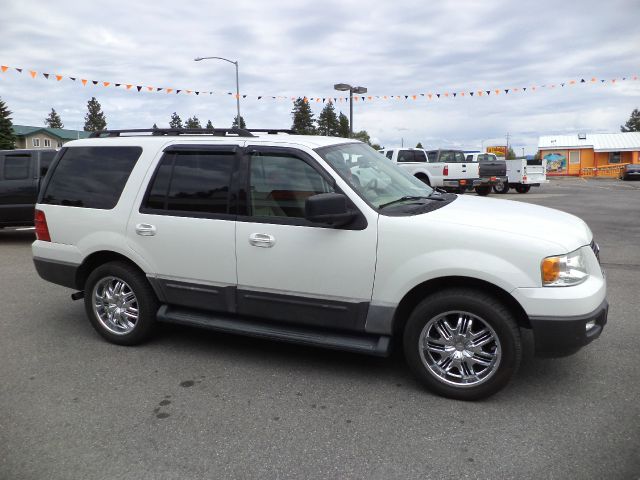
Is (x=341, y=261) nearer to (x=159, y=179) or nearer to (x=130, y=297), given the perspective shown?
(x=159, y=179)

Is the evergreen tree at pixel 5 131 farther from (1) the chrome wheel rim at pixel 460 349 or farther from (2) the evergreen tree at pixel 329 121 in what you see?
(1) the chrome wheel rim at pixel 460 349

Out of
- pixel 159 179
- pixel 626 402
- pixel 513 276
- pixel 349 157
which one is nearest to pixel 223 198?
pixel 159 179

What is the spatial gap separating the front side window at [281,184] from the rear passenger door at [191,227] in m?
0.21

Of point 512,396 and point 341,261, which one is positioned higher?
point 341,261

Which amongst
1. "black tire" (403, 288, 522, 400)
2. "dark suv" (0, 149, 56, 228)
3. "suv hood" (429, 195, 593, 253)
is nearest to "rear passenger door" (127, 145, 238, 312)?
"black tire" (403, 288, 522, 400)

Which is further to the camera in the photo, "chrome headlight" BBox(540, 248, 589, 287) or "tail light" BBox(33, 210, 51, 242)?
"tail light" BBox(33, 210, 51, 242)

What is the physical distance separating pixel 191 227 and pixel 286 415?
1.67m

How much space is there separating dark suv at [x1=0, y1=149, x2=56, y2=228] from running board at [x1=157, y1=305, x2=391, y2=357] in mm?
7513

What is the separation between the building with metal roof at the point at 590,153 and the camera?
5600 centimetres

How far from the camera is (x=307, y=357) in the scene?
4406 mm

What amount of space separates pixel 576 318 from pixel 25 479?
326cm

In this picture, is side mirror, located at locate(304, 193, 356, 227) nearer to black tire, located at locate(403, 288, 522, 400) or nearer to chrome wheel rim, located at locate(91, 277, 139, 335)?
black tire, located at locate(403, 288, 522, 400)

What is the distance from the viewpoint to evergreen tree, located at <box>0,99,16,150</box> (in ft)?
209

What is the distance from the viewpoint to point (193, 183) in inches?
170
